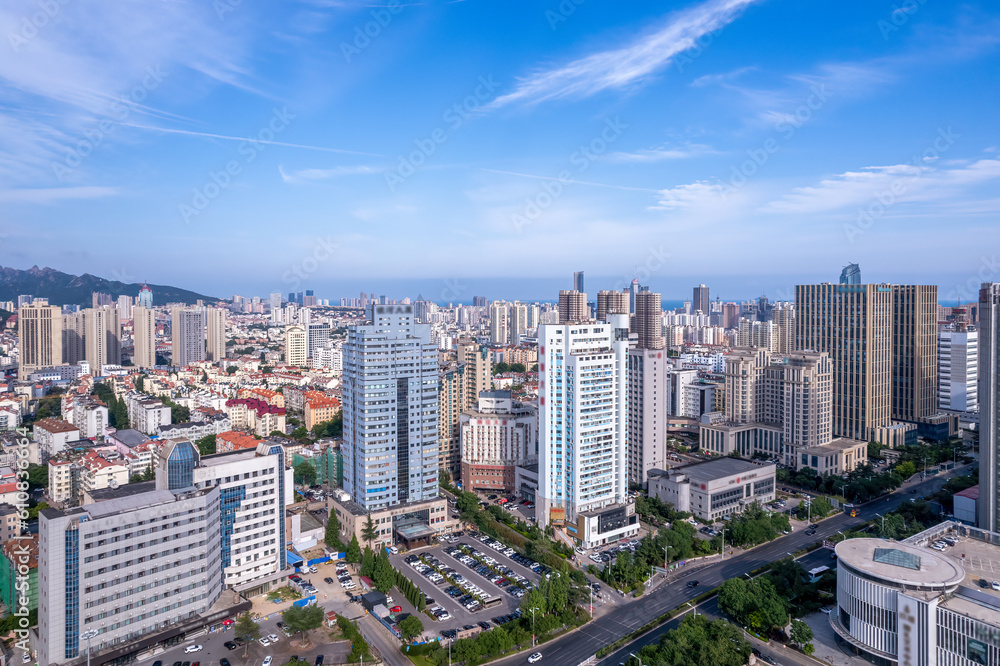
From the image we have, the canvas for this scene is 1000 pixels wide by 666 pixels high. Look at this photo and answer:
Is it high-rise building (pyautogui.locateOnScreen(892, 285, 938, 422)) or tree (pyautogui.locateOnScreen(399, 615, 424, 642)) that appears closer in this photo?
tree (pyautogui.locateOnScreen(399, 615, 424, 642))

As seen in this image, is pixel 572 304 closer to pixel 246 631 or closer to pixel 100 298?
pixel 246 631

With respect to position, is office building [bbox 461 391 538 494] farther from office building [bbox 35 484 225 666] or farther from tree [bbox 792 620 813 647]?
tree [bbox 792 620 813 647]

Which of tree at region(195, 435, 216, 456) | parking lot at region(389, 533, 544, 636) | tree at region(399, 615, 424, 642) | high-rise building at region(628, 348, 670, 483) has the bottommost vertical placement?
parking lot at region(389, 533, 544, 636)

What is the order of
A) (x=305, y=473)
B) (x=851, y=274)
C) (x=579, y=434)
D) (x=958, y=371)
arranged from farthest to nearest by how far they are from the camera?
(x=851, y=274)
(x=958, y=371)
(x=305, y=473)
(x=579, y=434)

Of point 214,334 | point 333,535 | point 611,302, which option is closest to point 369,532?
point 333,535

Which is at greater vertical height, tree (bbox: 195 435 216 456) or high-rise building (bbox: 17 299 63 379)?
high-rise building (bbox: 17 299 63 379)

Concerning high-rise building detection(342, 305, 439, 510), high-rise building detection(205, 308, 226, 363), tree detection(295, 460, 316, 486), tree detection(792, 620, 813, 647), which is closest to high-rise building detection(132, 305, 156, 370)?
high-rise building detection(205, 308, 226, 363)
